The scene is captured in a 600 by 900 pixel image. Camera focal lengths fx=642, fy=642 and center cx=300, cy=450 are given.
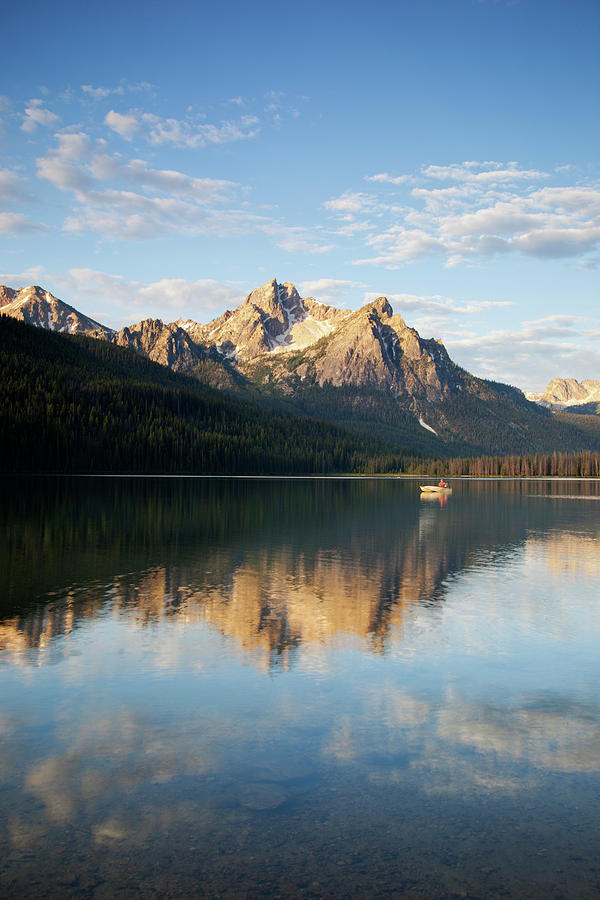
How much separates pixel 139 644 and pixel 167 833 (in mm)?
12639

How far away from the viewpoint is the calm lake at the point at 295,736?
34.4 feet

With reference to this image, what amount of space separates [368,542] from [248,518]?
23.6m

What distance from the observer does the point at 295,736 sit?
15.4 m

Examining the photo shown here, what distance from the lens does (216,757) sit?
14258 millimetres

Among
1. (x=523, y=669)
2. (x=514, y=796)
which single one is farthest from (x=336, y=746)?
(x=523, y=669)

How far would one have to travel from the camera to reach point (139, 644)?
23.4m

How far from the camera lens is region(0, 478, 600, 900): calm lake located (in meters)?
10.5

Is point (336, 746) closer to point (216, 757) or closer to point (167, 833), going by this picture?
A: point (216, 757)

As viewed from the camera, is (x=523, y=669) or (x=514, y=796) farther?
(x=523, y=669)

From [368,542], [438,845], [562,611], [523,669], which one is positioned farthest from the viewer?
[368,542]

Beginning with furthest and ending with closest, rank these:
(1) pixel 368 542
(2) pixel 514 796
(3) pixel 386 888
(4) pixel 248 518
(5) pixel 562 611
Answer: (4) pixel 248 518 → (1) pixel 368 542 → (5) pixel 562 611 → (2) pixel 514 796 → (3) pixel 386 888

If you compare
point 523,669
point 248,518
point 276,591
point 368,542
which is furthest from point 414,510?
point 523,669

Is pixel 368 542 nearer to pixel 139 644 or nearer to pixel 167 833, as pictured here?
pixel 139 644

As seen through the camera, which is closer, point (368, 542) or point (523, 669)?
point (523, 669)
